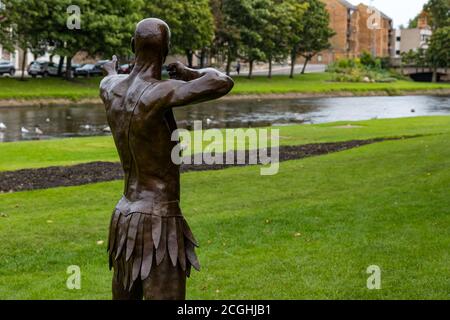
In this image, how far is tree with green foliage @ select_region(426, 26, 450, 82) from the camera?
330 feet

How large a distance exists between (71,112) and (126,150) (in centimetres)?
3864

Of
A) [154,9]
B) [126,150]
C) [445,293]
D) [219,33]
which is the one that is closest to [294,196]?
[445,293]

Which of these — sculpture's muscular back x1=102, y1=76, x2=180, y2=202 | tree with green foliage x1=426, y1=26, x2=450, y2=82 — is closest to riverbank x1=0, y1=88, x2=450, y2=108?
tree with green foliage x1=426, y1=26, x2=450, y2=82


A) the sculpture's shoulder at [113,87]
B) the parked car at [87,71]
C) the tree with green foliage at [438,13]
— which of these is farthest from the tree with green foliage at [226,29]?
the sculpture's shoulder at [113,87]

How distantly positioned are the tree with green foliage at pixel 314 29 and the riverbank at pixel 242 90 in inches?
166

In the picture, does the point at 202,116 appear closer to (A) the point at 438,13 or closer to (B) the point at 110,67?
(B) the point at 110,67

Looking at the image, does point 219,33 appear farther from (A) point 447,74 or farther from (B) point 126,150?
(B) point 126,150

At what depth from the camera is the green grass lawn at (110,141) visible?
66.7 feet

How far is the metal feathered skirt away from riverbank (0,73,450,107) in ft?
143

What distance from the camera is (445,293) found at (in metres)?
8.47

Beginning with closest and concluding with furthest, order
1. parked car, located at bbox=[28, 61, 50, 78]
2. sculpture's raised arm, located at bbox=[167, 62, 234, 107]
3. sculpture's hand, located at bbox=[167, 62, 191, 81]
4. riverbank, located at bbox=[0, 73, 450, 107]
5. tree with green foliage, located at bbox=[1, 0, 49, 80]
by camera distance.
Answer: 1. sculpture's raised arm, located at bbox=[167, 62, 234, 107]
2. sculpture's hand, located at bbox=[167, 62, 191, 81]
3. riverbank, located at bbox=[0, 73, 450, 107]
4. tree with green foliage, located at bbox=[1, 0, 49, 80]
5. parked car, located at bbox=[28, 61, 50, 78]

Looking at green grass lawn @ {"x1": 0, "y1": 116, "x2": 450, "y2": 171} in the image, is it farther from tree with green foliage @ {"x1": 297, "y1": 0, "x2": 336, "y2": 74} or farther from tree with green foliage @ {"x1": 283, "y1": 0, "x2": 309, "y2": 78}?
tree with green foliage @ {"x1": 297, "y1": 0, "x2": 336, "y2": 74}

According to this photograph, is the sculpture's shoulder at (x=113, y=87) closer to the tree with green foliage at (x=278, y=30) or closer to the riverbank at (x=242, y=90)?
the riverbank at (x=242, y=90)

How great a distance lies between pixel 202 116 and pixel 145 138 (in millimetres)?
35921
